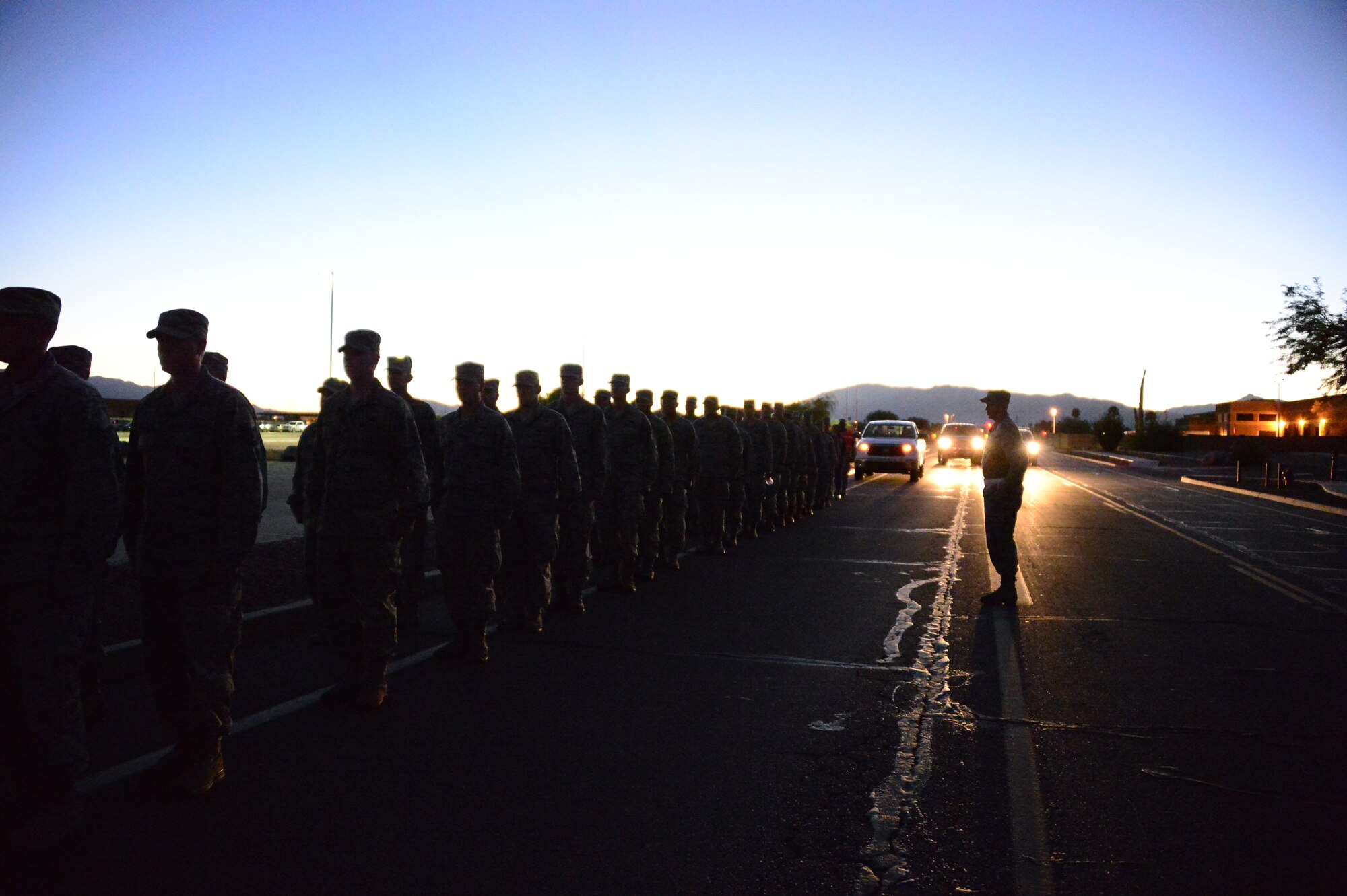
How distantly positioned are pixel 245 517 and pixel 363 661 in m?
1.60

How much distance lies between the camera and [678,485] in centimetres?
1295

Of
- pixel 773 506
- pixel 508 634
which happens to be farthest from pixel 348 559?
pixel 773 506

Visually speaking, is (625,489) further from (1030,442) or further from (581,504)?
(1030,442)

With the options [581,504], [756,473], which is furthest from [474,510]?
[756,473]

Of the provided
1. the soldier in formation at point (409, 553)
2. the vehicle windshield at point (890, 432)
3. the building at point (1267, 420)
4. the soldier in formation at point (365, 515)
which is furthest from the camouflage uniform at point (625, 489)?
the building at point (1267, 420)

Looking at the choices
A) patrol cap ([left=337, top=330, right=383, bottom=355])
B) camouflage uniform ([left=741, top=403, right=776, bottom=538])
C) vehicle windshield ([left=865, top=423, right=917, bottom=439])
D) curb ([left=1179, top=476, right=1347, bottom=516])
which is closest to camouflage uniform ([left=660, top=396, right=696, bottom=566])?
camouflage uniform ([left=741, top=403, right=776, bottom=538])

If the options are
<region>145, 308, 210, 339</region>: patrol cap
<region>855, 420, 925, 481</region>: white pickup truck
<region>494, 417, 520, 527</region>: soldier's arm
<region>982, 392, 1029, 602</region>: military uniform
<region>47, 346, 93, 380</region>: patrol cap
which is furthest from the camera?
<region>855, 420, 925, 481</region>: white pickup truck

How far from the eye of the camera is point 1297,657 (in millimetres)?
7867

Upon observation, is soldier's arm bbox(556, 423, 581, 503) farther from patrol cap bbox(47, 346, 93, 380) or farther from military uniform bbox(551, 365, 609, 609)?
patrol cap bbox(47, 346, 93, 380)

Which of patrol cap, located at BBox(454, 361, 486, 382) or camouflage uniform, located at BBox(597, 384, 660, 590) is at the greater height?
patrol cap, located at BBox(454, 361, 486, 382)

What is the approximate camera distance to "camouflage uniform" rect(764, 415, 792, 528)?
1777 cm

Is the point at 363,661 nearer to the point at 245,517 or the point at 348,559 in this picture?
the point at 348,559

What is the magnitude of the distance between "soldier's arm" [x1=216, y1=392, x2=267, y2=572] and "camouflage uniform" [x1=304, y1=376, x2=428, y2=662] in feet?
3.68

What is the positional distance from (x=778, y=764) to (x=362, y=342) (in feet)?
9.98
